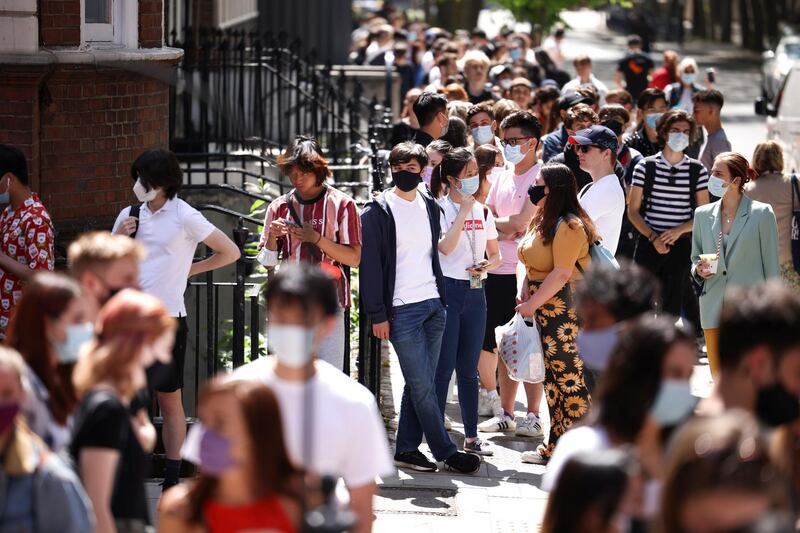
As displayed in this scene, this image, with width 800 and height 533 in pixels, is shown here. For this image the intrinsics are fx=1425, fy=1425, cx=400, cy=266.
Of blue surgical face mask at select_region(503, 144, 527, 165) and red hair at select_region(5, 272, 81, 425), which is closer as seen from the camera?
red hair at select_region(5, 272, 81, 425)

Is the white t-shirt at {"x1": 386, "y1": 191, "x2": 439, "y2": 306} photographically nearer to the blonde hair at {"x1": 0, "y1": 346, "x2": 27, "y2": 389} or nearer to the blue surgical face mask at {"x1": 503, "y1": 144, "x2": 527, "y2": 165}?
the blue surgical face mask at {"x1": 503, "y1": 144, "x2": 527, "y2": 165}

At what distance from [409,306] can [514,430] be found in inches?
62.3

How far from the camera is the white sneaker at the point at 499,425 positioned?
8.53 metres

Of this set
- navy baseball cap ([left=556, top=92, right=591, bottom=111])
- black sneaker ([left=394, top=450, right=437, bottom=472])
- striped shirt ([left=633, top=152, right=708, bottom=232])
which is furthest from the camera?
navy baseball cap ([left=556, top=92, right=591, bottom=111])

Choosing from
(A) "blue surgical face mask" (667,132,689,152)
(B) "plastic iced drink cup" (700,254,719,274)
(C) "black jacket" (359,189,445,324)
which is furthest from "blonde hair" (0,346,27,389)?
(A) "blue surgical face mask" (667,132,689,152)

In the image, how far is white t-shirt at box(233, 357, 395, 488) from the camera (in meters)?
4.32

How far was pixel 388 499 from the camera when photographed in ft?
23.4

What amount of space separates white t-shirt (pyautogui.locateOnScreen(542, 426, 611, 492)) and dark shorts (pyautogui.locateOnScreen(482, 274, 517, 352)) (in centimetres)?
457

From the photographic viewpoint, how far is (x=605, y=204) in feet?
26.9

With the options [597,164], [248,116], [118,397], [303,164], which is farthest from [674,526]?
[248,116]

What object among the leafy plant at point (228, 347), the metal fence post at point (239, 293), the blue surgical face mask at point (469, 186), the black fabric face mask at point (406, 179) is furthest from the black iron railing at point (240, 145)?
the black fabric face mask at point (406, 179)

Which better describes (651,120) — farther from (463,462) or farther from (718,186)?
(463,462)

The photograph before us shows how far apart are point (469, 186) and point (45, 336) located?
3.71m

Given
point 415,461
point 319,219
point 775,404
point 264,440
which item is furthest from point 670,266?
point 264,440
